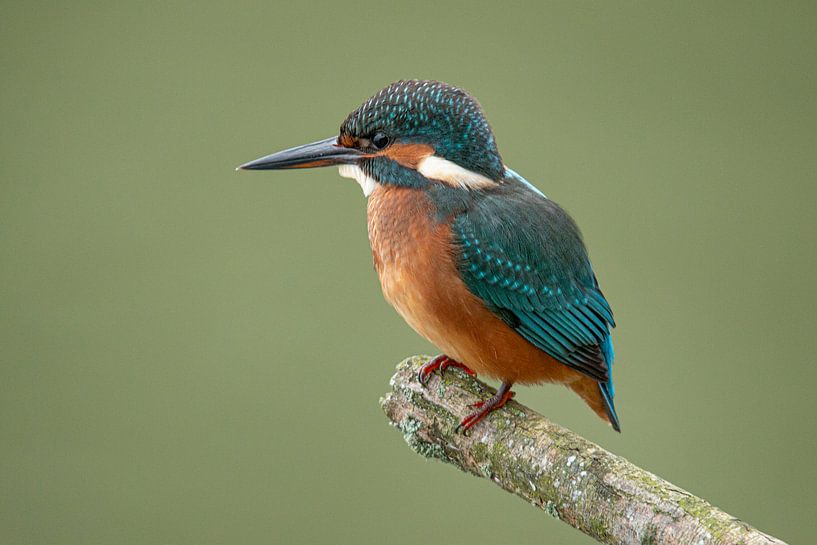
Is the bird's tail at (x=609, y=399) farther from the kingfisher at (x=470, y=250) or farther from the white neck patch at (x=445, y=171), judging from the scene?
the white neck patch at (x=445, y=171)

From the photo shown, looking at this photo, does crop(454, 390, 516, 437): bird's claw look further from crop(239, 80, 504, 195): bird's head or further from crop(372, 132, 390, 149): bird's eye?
crop(372, 132, 390, 149): bird's eye

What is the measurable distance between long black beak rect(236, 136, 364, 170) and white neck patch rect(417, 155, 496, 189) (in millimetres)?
172

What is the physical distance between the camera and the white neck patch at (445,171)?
7.00 feet

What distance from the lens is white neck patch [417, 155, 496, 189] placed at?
213cm

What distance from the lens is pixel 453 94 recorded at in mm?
2113

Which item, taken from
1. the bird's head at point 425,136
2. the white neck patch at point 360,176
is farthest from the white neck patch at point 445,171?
the white neck patch at point 360,176

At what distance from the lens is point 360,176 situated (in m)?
2.25

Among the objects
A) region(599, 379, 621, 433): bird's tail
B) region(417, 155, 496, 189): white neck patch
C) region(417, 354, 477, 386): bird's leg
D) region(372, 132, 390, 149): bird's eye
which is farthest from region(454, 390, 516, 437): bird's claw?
region(372, 132, 390, 149): bird's eye

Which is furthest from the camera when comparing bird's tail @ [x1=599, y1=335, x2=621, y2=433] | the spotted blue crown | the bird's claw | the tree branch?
bird's tail @ [x1=599, y1=335, x2=621, y2=433]

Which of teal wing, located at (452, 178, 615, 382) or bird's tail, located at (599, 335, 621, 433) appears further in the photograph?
bird's tail, located at (599, 335, 621, 433)

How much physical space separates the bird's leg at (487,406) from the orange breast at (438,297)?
1.8 inches

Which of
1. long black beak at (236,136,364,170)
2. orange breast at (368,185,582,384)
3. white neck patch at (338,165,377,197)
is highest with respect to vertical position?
long black beak at (236,136,364,170)

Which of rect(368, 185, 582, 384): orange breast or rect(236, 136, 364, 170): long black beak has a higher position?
rect(236, 136, 364, 170): long black beak

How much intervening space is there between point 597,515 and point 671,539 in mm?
162
